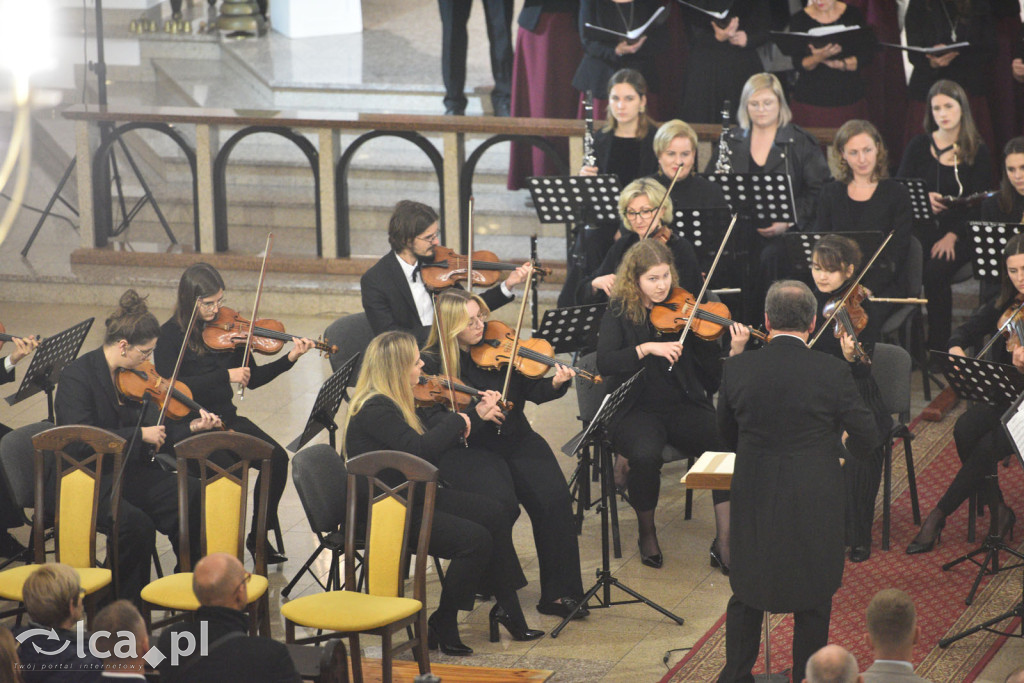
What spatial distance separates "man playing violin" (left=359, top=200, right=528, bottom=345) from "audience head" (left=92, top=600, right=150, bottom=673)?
2.55 m

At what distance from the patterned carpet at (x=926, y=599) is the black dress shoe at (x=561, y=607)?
1.56 ft

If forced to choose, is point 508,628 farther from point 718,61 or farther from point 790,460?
point 718,61

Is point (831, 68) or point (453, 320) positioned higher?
point (831, 68)

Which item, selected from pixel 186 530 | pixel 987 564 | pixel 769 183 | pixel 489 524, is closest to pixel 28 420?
pixel 186 530

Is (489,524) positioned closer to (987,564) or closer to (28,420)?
(987,564)

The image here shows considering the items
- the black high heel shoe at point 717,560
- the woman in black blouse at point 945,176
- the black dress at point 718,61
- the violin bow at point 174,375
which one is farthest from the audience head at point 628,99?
the violin bow at point 174,375

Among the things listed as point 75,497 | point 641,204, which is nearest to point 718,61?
point 641,204

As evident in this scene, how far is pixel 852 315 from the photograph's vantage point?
530 centimetres

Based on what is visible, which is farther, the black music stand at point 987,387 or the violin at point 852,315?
the violin at point 852,315

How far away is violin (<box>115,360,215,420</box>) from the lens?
5082 mm

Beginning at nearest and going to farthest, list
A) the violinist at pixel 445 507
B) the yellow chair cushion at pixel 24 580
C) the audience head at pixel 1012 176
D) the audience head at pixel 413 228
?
1. the yellow chair cushion at pixel 24 580
2. the violinist at pixel 445 507
3. the audience head at pixel 413 228
4. the audience head at pixel 1012 176

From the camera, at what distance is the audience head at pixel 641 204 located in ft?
19.8

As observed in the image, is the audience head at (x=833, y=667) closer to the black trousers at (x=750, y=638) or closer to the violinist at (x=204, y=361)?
the black trousers at (x=750, y=638)

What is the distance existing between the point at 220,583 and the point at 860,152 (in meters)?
4.27
